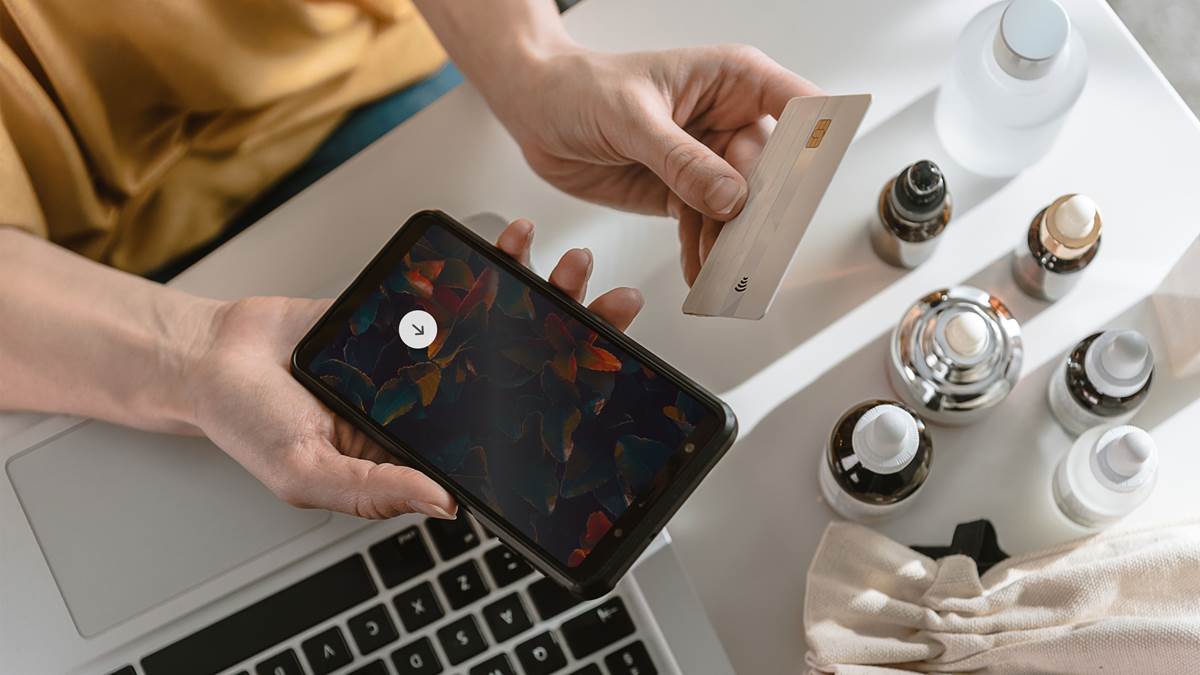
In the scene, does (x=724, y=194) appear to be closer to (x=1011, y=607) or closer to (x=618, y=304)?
(x=618, y=304)

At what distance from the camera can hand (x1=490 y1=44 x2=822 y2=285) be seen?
0.55 metres

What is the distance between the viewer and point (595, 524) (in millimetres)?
497

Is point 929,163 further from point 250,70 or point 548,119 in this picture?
point 250,70

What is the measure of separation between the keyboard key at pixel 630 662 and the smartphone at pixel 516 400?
0.04 meters

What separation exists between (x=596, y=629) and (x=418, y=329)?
181 millimetres

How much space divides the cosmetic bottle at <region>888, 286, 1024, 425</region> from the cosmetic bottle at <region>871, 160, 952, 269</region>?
0.03 m

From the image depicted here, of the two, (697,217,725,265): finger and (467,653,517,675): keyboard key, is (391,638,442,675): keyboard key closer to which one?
(467,653,517,675): keyboard key

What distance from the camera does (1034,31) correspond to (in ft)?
1.64

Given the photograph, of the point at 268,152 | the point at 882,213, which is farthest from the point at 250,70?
the point at 882,213

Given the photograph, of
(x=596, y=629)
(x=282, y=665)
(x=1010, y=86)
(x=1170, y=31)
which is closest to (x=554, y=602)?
(x=596, y=629)

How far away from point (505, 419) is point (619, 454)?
0.06 m

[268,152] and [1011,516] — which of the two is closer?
[1011,516]

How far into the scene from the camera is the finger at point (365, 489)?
1.63 feet

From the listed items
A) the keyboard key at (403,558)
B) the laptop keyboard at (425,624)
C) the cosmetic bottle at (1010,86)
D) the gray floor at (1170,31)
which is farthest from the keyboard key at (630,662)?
the gray floor at (1170,31)
